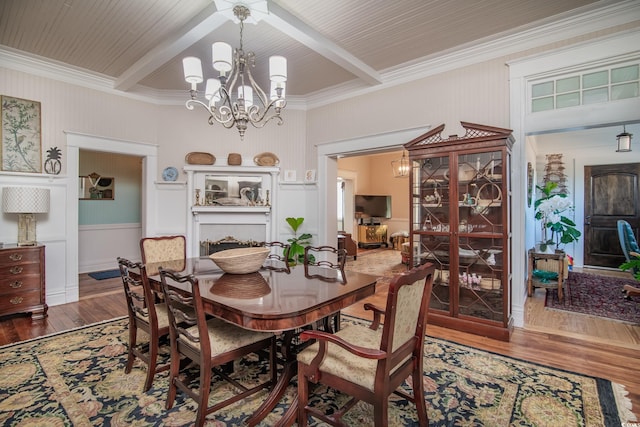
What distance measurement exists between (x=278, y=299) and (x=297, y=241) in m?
3.17

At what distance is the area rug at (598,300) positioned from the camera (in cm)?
353

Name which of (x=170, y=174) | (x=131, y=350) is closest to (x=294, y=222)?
(x=170, y=174)

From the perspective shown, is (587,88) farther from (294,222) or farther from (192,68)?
(294,222)

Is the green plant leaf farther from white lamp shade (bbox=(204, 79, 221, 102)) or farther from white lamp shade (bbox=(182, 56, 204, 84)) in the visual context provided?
white lamp shade (bbox=(182, 56, 204, 84))

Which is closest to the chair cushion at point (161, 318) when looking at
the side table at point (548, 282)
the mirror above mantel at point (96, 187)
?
the side table at point (548, 282)

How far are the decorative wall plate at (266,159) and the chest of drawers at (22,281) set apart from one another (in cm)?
289

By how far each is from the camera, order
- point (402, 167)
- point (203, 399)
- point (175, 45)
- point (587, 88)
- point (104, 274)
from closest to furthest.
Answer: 1. point (203, 399)
2. point (587, 88)
3. point (175, 45)
4. point (104, 274)
5. point (402, 167)

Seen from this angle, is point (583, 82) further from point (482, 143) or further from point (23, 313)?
point (23, 313)

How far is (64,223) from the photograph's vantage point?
3992 mm

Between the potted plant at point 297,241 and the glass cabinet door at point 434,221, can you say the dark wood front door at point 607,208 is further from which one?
the potted plant at point 297,241

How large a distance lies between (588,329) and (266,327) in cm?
341

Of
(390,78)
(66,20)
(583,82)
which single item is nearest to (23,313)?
(66,20)

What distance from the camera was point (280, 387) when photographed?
74.2 inches

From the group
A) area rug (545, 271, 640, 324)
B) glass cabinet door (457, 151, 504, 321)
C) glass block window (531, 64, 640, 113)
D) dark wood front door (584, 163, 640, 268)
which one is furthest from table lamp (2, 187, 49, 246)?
dark wood front door (584, 163, 640, 268)
